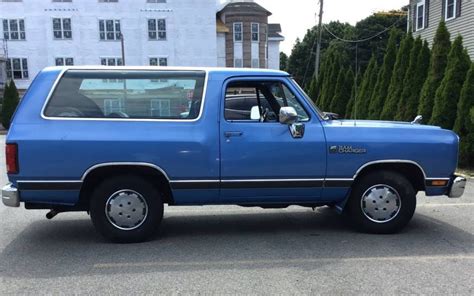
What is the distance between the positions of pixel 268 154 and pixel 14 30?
→ 139 ft

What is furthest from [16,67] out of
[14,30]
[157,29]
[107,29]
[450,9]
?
[450,9]

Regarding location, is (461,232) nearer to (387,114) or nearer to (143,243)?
(143,243)

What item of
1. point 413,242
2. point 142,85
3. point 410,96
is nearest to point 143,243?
point 142,85

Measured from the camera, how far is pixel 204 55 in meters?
43.5

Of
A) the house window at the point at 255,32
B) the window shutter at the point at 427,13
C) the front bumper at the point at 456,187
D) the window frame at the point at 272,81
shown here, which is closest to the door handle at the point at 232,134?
the window frame at the point at 272,81

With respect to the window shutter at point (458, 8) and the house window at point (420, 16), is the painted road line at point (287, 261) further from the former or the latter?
the house window at point (420, 16)

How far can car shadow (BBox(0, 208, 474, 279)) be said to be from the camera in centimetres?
482

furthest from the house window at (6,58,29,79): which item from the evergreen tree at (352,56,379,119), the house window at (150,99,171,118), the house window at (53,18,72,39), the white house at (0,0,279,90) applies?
the house window at (150,99,171,118)

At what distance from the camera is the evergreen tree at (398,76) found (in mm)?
14727

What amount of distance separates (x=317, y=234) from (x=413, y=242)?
113 centimetres

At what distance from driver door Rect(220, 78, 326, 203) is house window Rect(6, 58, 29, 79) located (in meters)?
41.3

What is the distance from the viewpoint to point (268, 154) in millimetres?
5438

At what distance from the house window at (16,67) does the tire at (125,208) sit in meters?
41.1

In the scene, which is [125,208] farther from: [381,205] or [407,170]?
[407,170]
